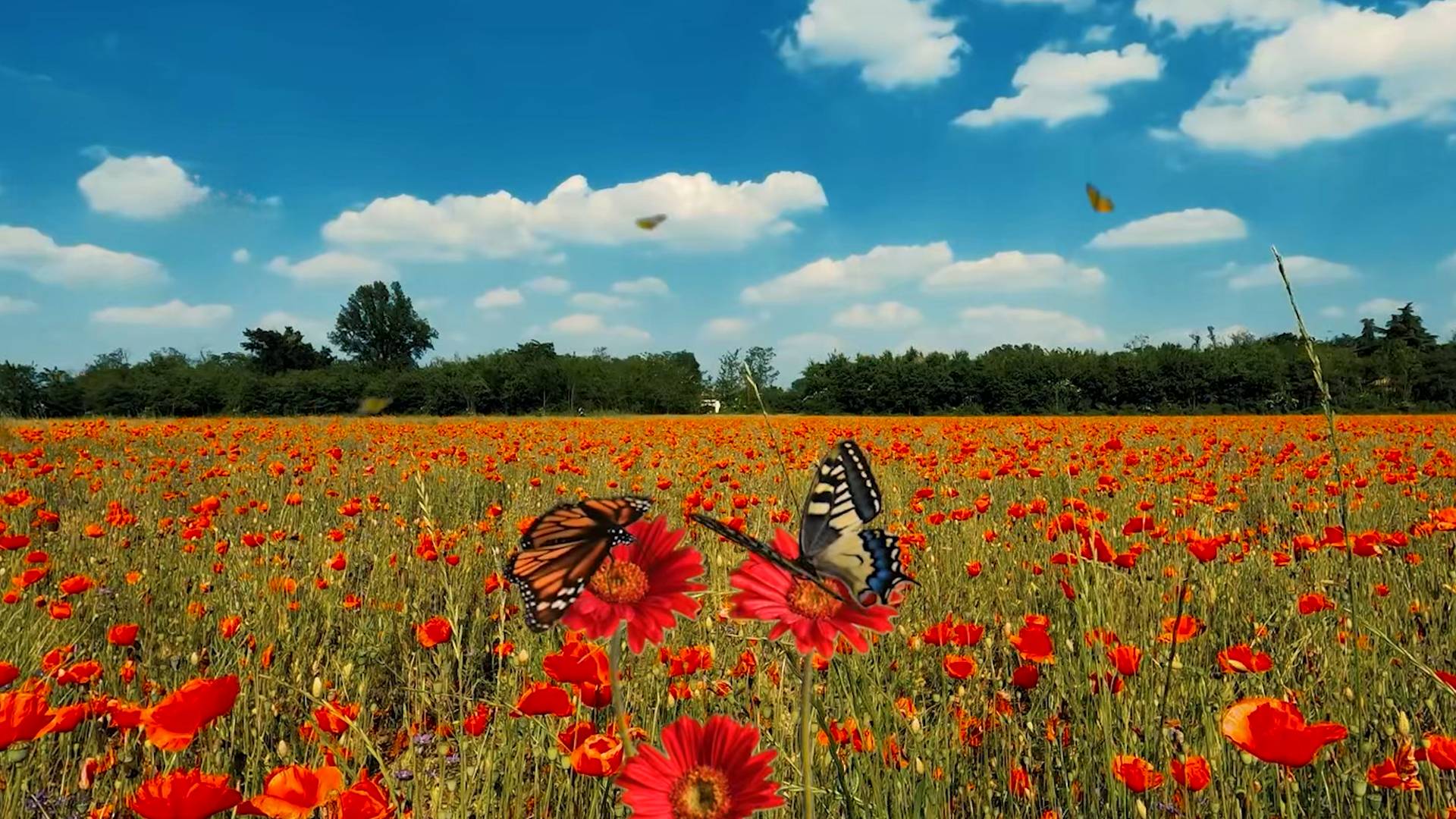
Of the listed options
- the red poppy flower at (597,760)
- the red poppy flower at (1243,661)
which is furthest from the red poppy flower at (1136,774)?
the red poppy flower at (597,760)

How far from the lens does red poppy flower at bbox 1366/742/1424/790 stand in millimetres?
1363

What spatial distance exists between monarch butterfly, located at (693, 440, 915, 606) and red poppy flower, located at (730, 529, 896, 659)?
2 cm

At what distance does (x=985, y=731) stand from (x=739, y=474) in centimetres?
426

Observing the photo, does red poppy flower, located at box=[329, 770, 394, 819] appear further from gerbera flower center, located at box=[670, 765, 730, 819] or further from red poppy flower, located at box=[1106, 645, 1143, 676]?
red poppy flower, located at box=[1106, 645, 1143, 676]

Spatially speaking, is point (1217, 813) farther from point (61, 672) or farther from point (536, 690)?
point (61, 672)

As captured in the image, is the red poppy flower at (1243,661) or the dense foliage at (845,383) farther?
the dense foliage at (845,383)

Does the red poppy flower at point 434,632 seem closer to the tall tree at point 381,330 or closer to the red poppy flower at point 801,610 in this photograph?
the red poppy flower at point 801,610

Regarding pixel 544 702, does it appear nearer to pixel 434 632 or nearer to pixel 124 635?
pixel 434 632

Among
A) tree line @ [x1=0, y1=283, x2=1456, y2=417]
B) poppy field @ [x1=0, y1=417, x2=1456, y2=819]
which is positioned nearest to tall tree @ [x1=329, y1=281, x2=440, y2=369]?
tree line @ [x1=0, y1=283, x2=1456, y2=417]

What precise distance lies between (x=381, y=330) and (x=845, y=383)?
23898 mm

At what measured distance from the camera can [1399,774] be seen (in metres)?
1.40

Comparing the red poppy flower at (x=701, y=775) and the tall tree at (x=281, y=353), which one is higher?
the tall tree at (x=281, y=353)

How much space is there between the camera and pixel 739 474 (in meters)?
6.25

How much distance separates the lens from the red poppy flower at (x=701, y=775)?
0.69 m
